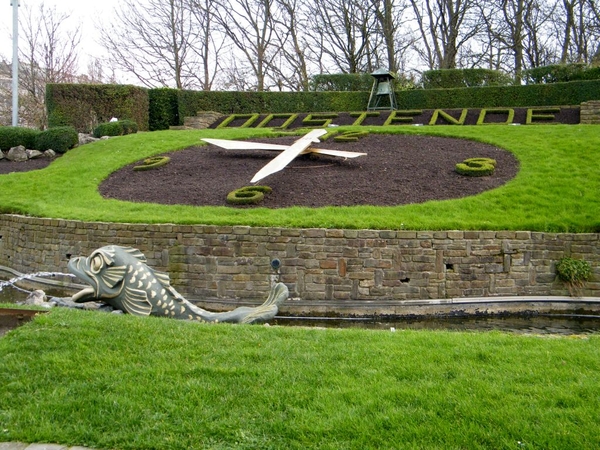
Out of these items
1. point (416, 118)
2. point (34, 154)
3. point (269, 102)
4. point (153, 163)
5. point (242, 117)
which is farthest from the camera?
point (269, 102)

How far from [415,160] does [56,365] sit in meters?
11.1

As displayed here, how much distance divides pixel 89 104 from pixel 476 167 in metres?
14.1

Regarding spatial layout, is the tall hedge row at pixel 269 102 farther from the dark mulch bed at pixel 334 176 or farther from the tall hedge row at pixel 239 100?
the dark mulch bed at pixel 334 176

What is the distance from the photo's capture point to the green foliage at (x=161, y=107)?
72.3 feet

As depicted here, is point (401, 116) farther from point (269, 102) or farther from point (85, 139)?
point (85, 139)

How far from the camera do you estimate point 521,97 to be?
20.2 meters

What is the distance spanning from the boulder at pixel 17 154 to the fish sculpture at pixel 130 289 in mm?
13965

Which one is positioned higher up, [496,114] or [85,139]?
[496,114]

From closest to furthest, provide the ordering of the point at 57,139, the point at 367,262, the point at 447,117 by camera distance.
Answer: the point at 367,262
the point at 57,139
the point at 447,117

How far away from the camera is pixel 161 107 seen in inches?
869

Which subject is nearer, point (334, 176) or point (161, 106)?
point (334, 176)

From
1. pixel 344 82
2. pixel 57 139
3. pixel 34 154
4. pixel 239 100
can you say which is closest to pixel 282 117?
pixel 239 100

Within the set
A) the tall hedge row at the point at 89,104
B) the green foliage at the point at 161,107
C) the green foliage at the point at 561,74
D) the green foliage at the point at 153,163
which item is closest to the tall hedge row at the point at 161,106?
the green foliage at the point at 161,107

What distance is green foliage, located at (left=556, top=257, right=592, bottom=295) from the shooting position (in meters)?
9.48
